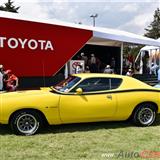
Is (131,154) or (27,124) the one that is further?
(27,124)

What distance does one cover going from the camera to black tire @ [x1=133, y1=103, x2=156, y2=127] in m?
9.14

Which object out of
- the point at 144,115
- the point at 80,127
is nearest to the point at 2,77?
the point at 80,127

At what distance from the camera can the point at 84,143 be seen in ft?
24.4

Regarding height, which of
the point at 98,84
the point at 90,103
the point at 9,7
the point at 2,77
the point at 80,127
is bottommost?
the point at 80,127

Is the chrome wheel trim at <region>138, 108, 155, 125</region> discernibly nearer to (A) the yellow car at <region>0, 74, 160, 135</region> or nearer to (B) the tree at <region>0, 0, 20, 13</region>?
(A) the yellow car at <region>0, 74, 160, 135</region>

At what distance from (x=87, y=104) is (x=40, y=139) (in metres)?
1.48

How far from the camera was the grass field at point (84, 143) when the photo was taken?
6570mm

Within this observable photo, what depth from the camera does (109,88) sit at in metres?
8.95

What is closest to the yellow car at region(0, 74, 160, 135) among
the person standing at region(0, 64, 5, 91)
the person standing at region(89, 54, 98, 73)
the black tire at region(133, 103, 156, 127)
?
the black tire at region(133, 103, 156, 127)

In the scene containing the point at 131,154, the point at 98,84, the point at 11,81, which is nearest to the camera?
the point at 131,154

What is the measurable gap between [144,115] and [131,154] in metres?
2.70

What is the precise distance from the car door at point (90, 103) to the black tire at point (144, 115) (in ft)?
2.28

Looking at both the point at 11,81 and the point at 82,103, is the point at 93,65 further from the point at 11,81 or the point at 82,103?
the point at 82,103

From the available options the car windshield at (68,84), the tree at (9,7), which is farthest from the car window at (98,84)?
the tree at (9,7)
